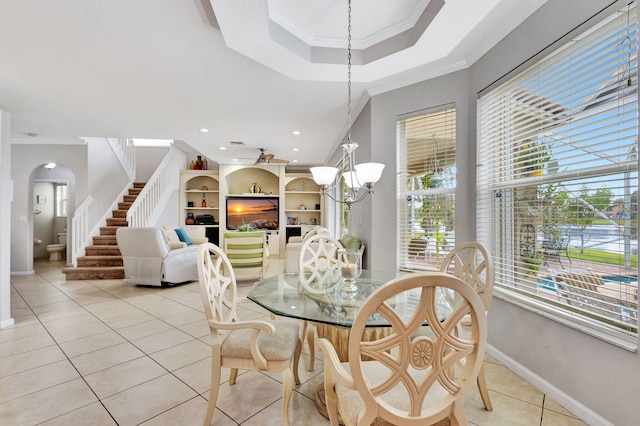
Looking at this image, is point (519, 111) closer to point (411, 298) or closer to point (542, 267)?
point (542, 267)

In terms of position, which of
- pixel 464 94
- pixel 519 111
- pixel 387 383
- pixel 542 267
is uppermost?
pixel 464 94

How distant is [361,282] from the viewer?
2217mm

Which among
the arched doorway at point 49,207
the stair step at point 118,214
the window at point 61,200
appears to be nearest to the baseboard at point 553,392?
the stair step at point 118,214

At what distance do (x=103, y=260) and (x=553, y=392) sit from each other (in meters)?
6.63

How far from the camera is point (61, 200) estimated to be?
7.94 metres

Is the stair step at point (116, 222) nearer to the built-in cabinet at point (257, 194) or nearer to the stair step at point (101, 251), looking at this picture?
the stair step at point (101, 251)

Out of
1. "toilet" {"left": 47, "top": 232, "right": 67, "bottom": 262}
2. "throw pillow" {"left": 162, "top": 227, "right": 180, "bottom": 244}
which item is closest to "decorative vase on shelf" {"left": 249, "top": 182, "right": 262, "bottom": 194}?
"throw pillow" {"left": 162, "top": 227, "right": 180, "bottom": 244}

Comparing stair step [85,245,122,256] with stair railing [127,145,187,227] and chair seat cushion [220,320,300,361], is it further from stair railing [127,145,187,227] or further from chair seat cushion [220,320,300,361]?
chair seat cushion [220,320,300,361]

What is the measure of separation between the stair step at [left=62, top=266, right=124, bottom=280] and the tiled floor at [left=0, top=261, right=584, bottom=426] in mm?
1868

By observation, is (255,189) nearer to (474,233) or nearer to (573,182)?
(474,233)

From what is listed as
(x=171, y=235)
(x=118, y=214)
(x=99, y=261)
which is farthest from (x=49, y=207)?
(x=171, y=235)

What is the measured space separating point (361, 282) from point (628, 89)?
1.83 metres

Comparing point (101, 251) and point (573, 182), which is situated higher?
point (573, 182)

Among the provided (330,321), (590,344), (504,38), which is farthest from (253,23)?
(590,344)
